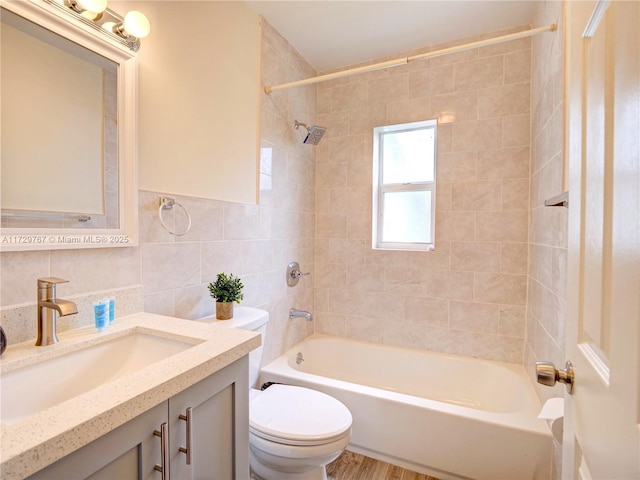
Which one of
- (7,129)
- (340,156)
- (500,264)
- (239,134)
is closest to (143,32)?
(7,129)

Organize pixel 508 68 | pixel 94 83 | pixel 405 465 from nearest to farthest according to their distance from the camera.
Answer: pixel 94 83, pixel 405 465, pixel 508 68

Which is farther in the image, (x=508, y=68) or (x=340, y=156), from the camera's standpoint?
(x=340, y=156)

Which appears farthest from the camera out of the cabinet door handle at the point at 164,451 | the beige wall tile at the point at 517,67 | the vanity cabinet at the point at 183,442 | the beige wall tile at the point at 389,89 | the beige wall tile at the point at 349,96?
the beige wall tile at the point at 349,96

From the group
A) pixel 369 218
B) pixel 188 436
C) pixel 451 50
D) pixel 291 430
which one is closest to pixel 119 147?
pixel 188 436

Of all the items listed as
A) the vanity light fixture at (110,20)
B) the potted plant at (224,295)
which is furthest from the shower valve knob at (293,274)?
the vanity light fixture at (110,20)

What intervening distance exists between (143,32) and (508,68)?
2.11 metres

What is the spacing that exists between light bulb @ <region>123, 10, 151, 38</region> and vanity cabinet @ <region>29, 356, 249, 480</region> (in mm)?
1169

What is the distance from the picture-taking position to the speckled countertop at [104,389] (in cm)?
46

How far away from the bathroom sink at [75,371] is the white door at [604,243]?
3.13 ft

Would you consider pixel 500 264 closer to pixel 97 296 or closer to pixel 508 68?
pixel 508 68

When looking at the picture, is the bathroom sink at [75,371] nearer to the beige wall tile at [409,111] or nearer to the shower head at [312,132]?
the shower head at [312,132]

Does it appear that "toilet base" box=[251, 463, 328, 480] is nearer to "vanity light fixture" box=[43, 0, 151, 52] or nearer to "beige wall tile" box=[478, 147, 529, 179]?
"vanity light fixture" box=[43, 0, 151, 52]

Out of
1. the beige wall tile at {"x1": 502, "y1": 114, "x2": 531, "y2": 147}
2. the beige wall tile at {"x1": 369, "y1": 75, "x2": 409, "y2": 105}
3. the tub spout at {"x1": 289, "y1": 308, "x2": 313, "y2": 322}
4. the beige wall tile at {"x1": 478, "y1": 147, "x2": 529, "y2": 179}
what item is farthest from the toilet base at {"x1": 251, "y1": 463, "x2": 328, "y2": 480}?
the beige wall tile at {"x1": 369, "y1": 75, "x2": 409, "y2": 105}

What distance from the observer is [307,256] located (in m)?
2.52
